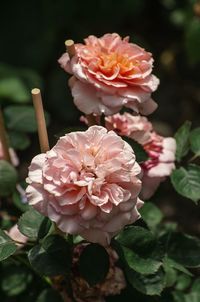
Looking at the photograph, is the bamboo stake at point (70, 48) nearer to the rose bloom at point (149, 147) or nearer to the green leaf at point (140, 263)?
the rose bloom at point (149, 147)

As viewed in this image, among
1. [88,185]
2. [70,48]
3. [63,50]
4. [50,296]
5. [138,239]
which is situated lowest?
[63,50]

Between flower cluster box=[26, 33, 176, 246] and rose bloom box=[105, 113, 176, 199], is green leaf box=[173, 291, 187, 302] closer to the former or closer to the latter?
rose bloom box=[105, 113, 176, 199]

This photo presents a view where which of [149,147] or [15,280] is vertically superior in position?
[149,147]

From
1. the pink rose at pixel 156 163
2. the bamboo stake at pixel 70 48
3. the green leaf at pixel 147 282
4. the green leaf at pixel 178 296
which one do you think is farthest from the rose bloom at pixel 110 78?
the green leaf at pixel 178 296

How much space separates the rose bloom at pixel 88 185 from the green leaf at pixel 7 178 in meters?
0.23

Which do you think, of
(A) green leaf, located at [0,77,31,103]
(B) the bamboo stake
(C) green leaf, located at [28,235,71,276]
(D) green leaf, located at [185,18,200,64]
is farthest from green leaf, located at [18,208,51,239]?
(D) green leaf, located at [185,18,200,64]

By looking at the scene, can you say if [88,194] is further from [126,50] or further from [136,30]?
[136,30]

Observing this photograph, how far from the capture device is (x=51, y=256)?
90cm

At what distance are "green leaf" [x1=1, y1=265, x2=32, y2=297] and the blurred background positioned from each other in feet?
3.45

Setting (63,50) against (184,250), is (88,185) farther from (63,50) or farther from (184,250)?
(63,50)

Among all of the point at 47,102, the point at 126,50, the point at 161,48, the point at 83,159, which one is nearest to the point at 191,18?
the point at 161,48

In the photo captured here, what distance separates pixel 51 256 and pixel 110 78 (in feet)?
0.84

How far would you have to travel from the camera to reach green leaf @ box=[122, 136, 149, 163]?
0.95m

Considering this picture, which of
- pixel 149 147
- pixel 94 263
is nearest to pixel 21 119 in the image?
pixel 149 147
